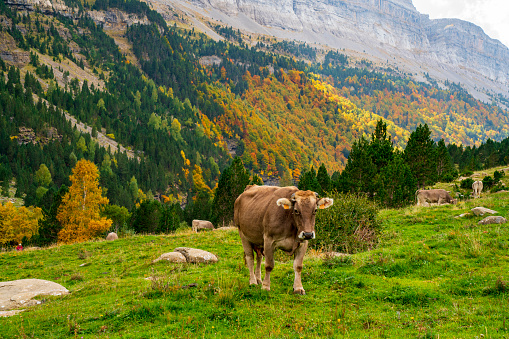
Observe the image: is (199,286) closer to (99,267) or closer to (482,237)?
(99,267)

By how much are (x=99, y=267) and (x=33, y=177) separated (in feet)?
431

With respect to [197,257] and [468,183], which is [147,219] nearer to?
[197,257]

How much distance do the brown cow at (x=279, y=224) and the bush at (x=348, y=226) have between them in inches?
348

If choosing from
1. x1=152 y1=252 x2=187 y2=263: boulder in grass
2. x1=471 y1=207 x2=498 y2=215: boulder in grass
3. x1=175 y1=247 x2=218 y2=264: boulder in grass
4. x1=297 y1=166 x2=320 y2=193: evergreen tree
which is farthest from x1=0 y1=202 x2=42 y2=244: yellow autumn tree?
x1=471 y1=207 x2=498 y2=215: boulder in grass

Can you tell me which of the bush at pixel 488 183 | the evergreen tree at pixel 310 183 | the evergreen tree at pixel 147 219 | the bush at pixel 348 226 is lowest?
Answer: the evergreen tree at pixel 147 219

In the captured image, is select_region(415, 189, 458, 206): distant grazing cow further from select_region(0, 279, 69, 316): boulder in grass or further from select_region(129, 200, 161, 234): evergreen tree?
select_region(129, 200, 161, 234): evergreen tree

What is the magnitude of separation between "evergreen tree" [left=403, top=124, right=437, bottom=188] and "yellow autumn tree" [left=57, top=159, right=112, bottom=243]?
5415cm

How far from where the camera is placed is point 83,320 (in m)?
8.99

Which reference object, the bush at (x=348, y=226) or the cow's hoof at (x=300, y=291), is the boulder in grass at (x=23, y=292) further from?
the bush at (x=348, y=226)

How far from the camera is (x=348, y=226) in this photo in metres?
19.4

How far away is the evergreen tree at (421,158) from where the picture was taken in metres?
55.6

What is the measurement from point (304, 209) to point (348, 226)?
1129 centimetres

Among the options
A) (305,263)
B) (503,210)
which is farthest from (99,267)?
(503,210)

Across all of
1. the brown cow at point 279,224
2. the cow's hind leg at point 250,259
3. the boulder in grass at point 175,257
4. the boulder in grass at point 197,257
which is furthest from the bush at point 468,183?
the cow's hind leg at point 250,259
